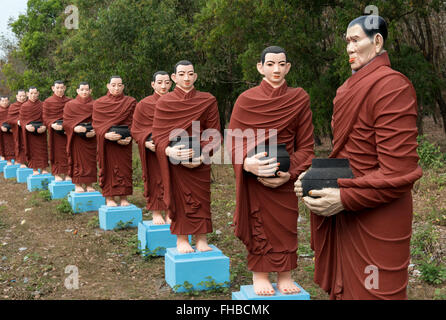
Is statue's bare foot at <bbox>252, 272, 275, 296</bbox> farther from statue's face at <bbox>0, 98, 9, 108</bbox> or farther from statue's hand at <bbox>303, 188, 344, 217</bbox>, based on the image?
statue's face at <bbox>0, 98, 9, 108</bbox>

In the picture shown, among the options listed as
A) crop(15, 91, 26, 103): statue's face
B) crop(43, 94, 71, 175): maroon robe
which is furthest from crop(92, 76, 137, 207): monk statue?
crop(15, 91, 26, 103): statue's face

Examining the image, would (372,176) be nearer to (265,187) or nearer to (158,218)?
(265,187)

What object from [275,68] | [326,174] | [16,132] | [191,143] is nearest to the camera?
[326,174]

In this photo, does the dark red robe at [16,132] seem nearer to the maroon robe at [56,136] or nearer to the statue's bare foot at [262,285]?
the maroon robe at [56,136]

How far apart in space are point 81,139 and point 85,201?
3.95ft

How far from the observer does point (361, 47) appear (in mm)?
2797

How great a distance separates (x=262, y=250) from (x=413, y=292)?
1833 mm

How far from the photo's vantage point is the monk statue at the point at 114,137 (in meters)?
7.45

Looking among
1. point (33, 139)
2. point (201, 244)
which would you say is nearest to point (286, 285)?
point (201, 244)

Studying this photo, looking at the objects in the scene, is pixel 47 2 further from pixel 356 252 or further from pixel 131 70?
pixel 356 252

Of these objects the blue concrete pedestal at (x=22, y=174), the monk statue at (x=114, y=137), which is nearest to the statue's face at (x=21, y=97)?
the blue concrete pedestal at (x=22, y=174)

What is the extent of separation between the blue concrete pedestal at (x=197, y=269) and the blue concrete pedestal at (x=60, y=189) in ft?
19.6

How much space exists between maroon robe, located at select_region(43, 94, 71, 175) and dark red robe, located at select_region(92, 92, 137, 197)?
281 centimetres

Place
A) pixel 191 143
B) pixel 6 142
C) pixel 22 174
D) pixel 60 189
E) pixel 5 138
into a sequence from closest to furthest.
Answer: pixel 191 143, pixel 60 189, pixel 22 174, pixel 5 138, pixel 6 142
